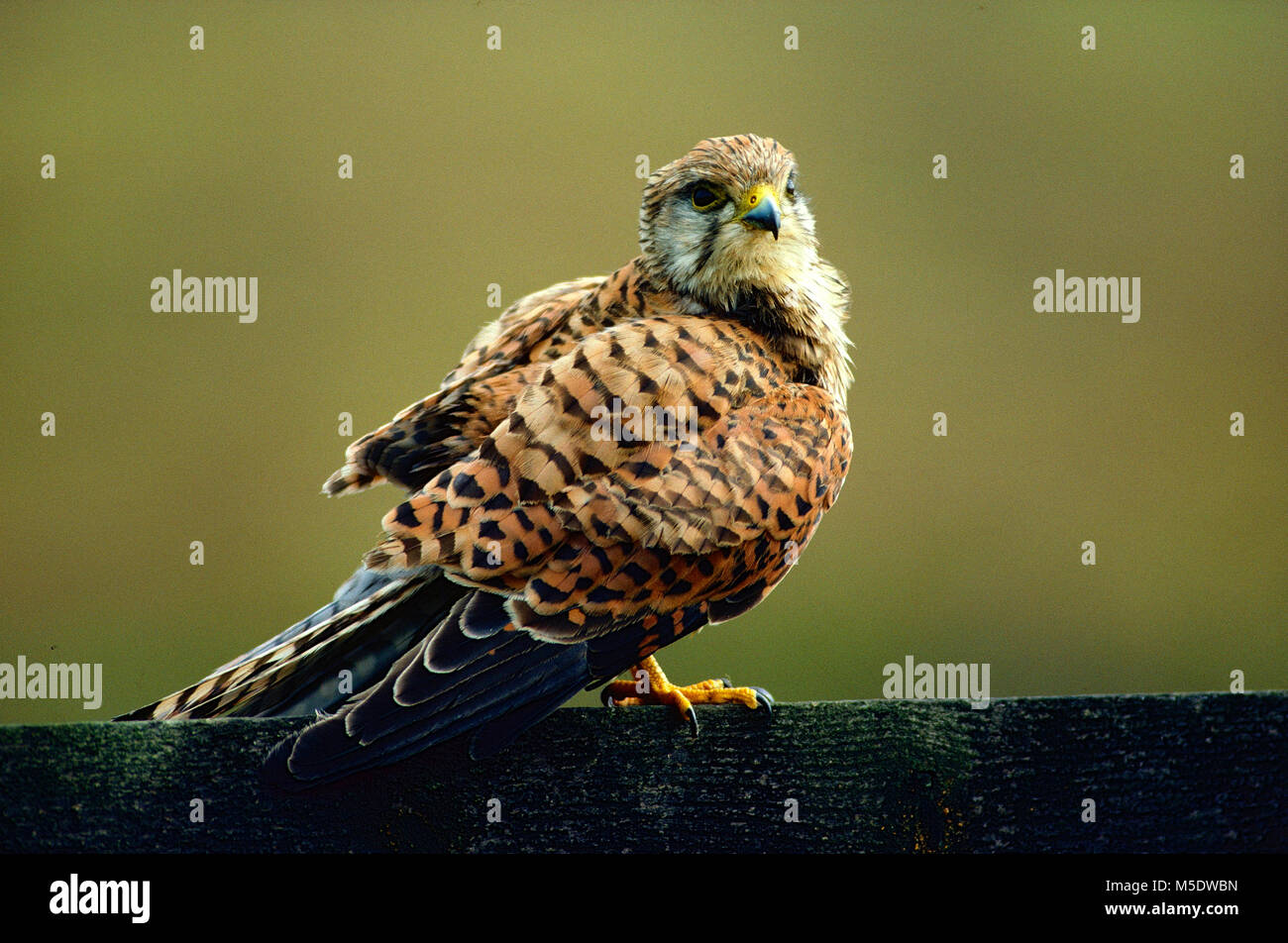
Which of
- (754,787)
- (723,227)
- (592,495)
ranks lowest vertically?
(754,787)

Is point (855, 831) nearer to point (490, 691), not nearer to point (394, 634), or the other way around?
point (490, 691)

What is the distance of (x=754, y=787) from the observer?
1.75m

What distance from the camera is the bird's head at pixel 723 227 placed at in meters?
2.65

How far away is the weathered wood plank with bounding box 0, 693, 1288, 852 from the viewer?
1.65 metres

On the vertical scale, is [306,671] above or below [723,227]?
below

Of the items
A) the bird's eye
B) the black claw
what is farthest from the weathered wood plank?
the bird's eye

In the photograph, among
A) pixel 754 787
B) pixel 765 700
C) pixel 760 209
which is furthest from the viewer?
pixel 760 209

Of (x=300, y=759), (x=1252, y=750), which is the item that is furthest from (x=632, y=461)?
(x=1252, y=750)

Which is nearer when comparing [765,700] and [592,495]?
[765,700]

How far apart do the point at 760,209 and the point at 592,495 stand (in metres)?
0.79

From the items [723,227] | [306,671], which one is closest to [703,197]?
[723,227]

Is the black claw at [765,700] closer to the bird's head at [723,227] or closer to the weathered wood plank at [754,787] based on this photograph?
the weathered wood plank at [754,787]

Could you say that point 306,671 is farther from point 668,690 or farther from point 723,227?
point 723,227

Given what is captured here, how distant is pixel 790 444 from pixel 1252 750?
100 cm
